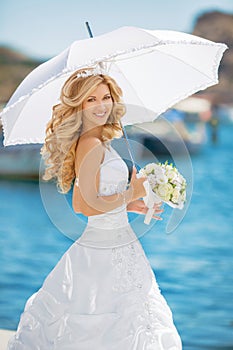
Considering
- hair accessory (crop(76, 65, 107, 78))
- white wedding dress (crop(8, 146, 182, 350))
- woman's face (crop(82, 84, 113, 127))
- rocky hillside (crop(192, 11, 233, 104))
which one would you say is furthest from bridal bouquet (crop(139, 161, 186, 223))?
rocky hillside (crop(192, 11, 233, 104))

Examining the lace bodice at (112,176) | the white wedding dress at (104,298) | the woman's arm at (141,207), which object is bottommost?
the white wedding dress at (104,298)

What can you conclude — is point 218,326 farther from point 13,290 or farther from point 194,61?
point 194,61

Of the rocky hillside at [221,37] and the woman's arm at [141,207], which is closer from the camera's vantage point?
the woman's arm at [141,207]

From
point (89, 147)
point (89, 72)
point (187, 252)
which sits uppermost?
point (89, 72)

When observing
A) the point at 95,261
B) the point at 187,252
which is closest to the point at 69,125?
the point at 95,261

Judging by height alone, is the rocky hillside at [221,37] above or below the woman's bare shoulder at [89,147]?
below

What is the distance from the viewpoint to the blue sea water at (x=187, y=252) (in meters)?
4.89

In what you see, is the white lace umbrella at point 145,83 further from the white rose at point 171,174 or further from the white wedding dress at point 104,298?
the white rose at point 171,174

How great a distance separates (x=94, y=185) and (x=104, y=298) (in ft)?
1.33

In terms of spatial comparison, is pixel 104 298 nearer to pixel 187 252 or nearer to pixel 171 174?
pixel 171 174

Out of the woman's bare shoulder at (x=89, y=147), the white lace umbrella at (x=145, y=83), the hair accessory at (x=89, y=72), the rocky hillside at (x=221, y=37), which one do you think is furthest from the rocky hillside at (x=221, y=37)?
the woman's bare shoulder at (x=89, y=147)

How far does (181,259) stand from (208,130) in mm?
965

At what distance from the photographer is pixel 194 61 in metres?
2.78

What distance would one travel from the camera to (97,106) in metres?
2.51
